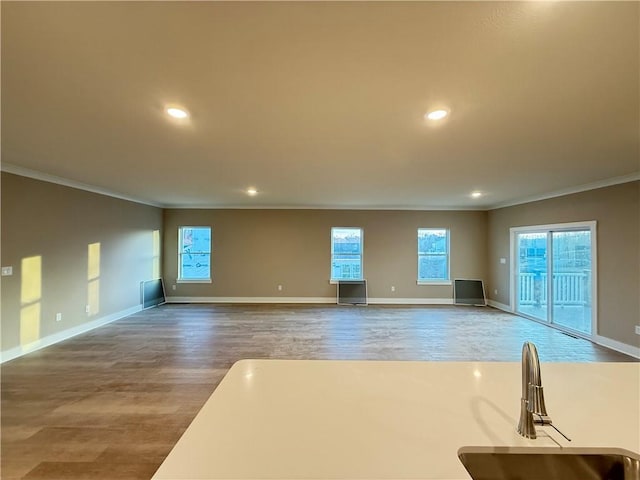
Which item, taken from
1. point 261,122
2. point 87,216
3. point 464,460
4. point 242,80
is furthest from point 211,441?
point 87,216

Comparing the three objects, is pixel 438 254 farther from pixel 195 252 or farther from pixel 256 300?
pixel 195 252

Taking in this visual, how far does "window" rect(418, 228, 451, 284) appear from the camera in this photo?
291 inches

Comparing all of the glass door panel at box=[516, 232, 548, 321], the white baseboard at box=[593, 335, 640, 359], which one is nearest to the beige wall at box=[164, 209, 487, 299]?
the glass door panel at box=[516, 232, 548, 321]

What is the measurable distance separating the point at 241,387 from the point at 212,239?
6644 millimetres

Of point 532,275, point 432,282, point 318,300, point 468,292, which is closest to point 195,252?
point 318,300

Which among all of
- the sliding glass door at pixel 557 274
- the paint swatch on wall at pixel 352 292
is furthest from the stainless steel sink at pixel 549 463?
the paint swatch on wall at pixel 352 292

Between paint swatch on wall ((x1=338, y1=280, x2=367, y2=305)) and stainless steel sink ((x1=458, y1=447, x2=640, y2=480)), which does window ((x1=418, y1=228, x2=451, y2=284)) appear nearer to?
paint swatch on wall ((x1=338, y1=280, x2=367, y2=305))

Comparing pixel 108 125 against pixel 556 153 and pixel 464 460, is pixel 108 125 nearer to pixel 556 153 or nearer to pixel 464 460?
pixel 464 460

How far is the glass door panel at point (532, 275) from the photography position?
5.52m

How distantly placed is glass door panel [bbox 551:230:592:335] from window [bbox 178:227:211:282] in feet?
25.0

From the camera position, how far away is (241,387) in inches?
47.5

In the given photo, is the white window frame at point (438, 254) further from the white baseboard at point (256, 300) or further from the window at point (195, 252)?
the window at point (195, 252)

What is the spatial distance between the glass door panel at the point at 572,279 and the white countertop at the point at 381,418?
4.33m

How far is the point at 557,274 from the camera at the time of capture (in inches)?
203
